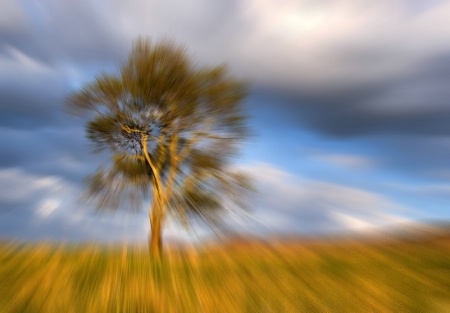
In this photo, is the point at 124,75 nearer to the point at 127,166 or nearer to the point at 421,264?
the point at 127,166

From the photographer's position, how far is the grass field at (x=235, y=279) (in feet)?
15.3

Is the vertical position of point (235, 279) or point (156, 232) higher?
point (235, 279)

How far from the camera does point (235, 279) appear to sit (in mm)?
5680

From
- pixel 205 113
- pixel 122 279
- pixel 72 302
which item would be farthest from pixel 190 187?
pixel 72 302

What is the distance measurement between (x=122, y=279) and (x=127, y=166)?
30.2ft

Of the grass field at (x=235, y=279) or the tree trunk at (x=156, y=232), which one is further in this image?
the tree trunk at (x=156, y=232)

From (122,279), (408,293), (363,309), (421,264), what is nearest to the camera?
(363,309)

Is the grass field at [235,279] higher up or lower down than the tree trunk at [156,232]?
higher up

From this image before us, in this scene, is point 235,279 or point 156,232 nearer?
point 235,279

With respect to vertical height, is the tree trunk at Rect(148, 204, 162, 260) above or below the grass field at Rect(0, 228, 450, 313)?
below

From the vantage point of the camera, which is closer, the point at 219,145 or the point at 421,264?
the point at 421,264

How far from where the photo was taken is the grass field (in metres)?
4.66

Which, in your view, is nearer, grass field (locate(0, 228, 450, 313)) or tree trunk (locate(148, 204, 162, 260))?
grass field (locate(0, 228, 450, 313))

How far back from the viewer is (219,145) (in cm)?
1323
